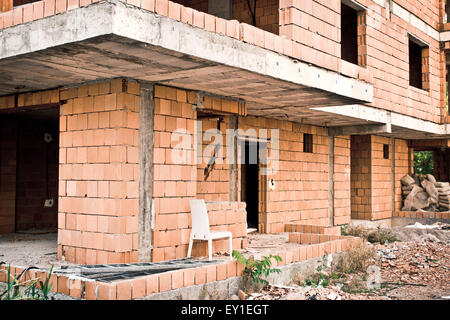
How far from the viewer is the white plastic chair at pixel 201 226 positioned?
7156 mm

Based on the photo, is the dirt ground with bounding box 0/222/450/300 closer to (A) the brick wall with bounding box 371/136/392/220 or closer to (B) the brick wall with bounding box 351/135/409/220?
(B) the brick wall with bounding box 351/135/409/220

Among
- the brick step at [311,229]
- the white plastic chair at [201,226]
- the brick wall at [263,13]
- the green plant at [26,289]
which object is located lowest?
the green plant at [26,289]

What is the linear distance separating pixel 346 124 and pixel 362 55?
6.45ft

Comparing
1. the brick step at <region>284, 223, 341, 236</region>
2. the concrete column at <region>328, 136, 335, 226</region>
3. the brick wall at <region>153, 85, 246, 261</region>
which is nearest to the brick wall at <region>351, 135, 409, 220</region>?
the concrete column at <region>328, 136, 335, 226</region>

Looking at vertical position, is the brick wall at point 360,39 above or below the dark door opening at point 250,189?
above

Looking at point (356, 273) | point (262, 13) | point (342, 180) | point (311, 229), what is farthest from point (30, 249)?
point (342, 180)

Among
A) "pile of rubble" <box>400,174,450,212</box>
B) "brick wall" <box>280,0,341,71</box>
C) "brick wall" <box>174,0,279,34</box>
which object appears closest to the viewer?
"brick wall" <box>280,0,341,71</box>

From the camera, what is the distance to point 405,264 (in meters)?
9.14

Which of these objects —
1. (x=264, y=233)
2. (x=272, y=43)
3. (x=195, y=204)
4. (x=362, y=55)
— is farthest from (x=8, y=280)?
(x=362, y=55)

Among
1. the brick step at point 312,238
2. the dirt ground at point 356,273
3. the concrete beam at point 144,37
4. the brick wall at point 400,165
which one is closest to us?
the concrete beam at point 144,37

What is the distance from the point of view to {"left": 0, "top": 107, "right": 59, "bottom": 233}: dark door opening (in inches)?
408

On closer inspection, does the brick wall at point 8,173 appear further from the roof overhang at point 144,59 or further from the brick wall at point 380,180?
the brick wall at point 380,180

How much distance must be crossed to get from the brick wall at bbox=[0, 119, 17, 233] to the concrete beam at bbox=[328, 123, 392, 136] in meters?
7.75

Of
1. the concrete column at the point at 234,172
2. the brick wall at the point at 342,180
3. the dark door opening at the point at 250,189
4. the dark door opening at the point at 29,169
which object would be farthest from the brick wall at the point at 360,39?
the dark door opening at the point at 29,169
